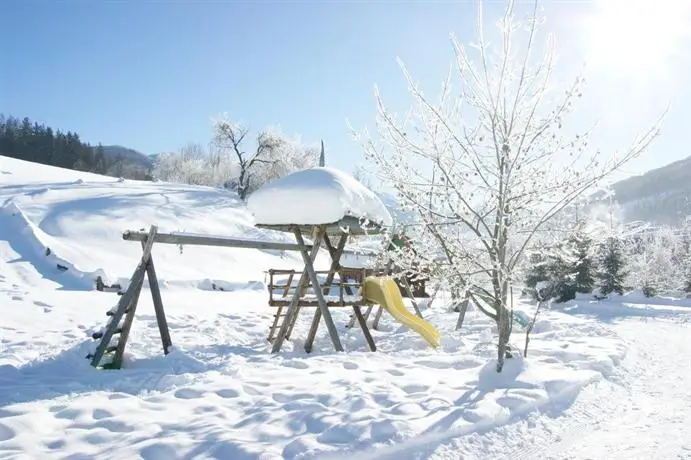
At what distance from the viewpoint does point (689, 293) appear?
30922 millimetres

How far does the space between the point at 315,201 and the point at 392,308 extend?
2405 millimetres

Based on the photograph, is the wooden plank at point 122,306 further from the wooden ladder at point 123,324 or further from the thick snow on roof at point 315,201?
the thick snow on roof at point 315,201

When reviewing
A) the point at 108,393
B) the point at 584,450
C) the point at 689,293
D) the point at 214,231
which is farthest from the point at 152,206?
the point at 689,293

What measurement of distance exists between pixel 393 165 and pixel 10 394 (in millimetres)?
4938

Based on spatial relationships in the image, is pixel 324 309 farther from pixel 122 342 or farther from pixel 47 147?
pixel 47 147

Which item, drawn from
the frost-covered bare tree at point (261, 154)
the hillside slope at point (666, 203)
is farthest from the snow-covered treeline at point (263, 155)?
the hillside slope at point (666, 203)

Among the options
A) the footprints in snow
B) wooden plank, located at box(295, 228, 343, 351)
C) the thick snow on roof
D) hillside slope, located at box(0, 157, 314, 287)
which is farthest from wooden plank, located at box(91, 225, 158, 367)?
hillside slope, located at box(0, 157, 314, 287)

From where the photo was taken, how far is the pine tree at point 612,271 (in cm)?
2767

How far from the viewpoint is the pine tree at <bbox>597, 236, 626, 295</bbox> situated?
27672mm

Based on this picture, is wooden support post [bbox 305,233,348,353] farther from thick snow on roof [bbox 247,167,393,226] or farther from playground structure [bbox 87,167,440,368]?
thick snow on roof [bbox 247,167,393,226]

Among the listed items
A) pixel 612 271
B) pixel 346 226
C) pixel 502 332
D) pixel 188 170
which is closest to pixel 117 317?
pixel 346 226

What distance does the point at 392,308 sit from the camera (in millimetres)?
8477

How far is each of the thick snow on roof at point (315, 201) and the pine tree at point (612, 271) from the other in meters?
24.6

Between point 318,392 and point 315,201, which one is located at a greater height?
point 315,201
